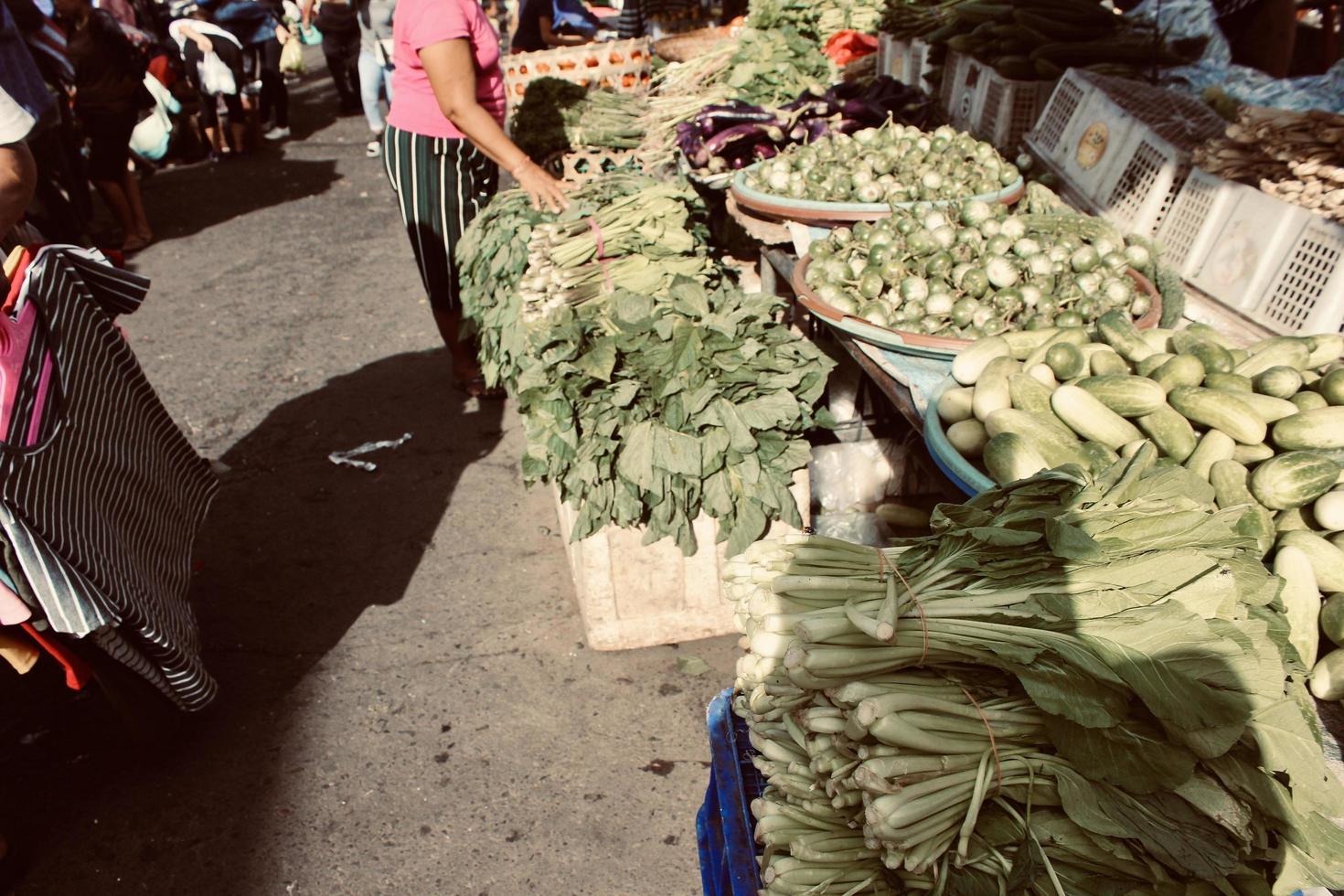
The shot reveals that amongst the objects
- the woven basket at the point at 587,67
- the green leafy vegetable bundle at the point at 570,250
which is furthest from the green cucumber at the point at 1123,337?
the woven basket at the point at 587,67

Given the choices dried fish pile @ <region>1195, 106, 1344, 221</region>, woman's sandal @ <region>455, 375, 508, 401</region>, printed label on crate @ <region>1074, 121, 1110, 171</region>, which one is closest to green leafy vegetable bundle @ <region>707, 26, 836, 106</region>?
printed label on crate @ <region>1074, 121, 1110, 171</region>

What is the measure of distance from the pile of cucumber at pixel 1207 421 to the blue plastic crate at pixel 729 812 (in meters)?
0.81

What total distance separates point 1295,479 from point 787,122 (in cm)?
372

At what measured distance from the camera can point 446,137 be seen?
4.12 meters

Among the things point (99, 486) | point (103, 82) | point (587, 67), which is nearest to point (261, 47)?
point (103, 82)

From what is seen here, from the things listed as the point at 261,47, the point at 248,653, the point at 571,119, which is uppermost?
the point at 571,119

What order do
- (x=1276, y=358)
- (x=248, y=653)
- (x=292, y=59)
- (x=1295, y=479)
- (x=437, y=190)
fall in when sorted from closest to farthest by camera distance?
(x=1295, y=479), (x=1276, y=358), (x=248, y=653), (x=437, y=190), (x=292, y=59)

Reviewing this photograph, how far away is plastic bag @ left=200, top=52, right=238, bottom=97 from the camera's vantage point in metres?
8.93

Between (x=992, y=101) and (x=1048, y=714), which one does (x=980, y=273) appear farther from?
(x=992, y=101)

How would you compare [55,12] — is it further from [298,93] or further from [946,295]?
[298,93]

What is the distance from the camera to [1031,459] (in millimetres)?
1822

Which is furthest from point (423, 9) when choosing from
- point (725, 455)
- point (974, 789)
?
point (974, 789)

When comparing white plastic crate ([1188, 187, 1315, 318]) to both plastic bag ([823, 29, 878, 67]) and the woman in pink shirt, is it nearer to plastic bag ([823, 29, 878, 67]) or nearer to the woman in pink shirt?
the woman in pink shirt

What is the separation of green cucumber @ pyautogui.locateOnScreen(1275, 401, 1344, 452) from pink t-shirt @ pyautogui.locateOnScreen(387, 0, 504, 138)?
328 centimetres
